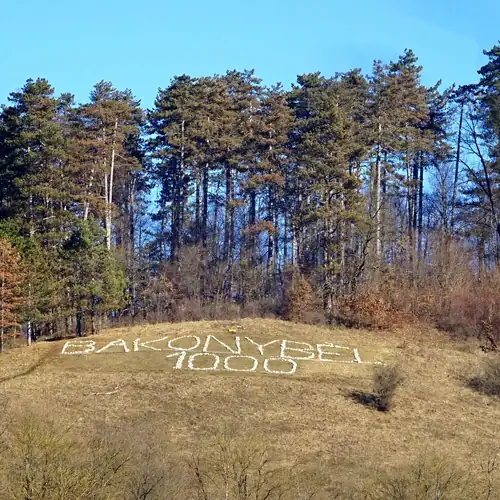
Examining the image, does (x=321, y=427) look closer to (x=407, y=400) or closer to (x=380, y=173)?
(x=407, y=400)

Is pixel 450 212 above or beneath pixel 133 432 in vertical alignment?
above

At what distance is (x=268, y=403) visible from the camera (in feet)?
78.1

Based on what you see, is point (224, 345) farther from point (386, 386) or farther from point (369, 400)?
point (386, 386)

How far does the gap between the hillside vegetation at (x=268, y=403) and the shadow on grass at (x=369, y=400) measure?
0.53 feet

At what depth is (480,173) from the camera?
46.1 metres

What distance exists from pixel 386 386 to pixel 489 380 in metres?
5.25

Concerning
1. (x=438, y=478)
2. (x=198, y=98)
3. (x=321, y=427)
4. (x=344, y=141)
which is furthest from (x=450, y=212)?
(x=438, y=478)

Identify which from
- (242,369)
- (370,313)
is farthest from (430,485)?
(370,313)

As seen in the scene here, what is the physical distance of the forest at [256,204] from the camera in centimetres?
3584

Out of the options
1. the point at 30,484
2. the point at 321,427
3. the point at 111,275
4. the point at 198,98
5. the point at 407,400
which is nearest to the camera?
the point at 30,484

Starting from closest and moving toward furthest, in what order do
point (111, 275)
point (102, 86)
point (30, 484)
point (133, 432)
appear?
point (30, 484) < point (133, 432) < point (111, 275) < point (102, 86)

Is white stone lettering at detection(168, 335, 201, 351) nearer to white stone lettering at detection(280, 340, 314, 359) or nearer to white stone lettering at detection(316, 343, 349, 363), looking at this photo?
white stone lettering at detection(280, 340, 314, 359)

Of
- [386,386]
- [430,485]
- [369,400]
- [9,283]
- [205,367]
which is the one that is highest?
[9,283]

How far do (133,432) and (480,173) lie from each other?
34.7m
